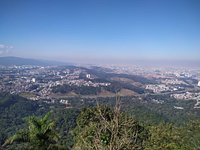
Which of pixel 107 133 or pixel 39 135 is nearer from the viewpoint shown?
pixel 107 133

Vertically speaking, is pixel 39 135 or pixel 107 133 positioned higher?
pixel 107 133

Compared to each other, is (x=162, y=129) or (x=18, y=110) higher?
(x=162, y=129)

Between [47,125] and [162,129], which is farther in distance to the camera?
[162,129]

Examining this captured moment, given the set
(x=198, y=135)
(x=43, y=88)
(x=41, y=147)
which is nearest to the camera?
(x=41, y=147)

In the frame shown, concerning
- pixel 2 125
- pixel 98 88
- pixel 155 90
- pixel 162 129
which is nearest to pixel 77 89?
pixel 98 88

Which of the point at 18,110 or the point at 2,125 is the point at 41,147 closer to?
the point at 2,125

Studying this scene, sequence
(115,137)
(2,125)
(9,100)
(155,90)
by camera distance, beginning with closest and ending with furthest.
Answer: (115,137) < (2,125) < (9,100) < (155,90)

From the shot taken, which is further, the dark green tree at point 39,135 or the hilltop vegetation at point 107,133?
the dark green tree at point 39,135

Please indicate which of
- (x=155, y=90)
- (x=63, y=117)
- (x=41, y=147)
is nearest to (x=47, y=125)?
(x=41, y=147)

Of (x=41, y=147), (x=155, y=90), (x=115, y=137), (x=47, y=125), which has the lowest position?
(x=155, y=90)

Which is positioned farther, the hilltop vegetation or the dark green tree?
the dark green tree
